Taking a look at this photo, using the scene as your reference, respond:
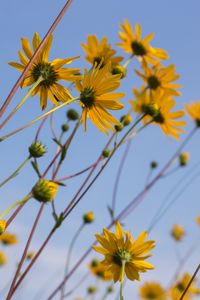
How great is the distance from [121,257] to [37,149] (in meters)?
0.42

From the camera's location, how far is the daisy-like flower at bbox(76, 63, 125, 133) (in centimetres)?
112

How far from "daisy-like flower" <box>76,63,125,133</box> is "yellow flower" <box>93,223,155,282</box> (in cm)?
34

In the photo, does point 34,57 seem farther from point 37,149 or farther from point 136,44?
point 136,44

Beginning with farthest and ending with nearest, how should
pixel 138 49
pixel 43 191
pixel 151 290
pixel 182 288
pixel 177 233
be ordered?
pixel 177 233, pixel 151 290, pixel 182 288, pixel 138 49, pixel 43 191

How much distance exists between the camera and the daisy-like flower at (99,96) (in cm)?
112

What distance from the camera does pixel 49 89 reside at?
1175 millimetres

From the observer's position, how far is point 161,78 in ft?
7.09

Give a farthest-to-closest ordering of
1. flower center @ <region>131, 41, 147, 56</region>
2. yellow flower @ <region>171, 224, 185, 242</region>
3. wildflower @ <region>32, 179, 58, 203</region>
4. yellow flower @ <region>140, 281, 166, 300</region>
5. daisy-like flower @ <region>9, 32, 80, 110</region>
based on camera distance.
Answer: yellow flower @ <region>171, 224, 185, 242</region>, yellow flower @ <region>140, 281, 166, 300</region>, flower center @ <region>131, 41, 147, 56</region>, daisy-like flower @ <region>9, 32, 80, 110</region>, wildflower @ <region>32, 179, 58, 203</region>

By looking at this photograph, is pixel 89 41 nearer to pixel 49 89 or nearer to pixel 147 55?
pixel 147 55

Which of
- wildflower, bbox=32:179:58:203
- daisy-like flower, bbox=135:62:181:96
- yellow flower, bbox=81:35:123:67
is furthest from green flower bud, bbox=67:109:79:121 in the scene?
wildflower, bbox=32:179:58:203

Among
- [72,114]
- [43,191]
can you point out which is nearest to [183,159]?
[72,114]

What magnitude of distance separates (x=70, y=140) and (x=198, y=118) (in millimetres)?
1685

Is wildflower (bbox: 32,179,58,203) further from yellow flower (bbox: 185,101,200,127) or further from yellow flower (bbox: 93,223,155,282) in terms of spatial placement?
yellow flower (bbox: 185,101,200,127)

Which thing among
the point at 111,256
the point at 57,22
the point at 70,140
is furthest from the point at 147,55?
the point at 57,22
